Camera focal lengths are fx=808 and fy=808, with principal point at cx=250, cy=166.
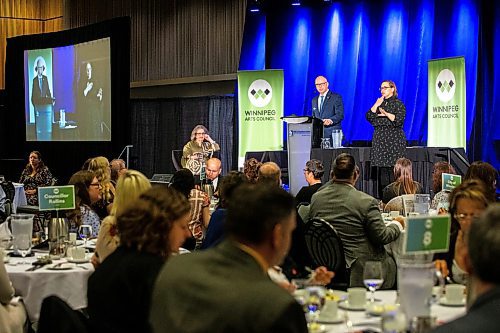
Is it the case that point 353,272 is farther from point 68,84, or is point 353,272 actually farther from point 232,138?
point 68,84

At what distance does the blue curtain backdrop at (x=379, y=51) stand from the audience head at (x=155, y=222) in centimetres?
913

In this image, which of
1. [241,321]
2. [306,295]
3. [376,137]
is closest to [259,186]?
[241,321]

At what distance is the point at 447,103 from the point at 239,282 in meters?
9.11

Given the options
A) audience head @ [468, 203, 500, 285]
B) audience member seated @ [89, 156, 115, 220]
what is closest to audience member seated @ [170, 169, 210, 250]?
audience member seated @ [89, 156, 115, 220]

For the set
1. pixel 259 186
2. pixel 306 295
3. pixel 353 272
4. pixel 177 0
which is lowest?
pixel 353 272

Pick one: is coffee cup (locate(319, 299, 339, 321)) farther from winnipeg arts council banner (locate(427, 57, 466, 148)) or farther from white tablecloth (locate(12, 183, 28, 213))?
white tablecloth (locate(12, 183, 28, 213))

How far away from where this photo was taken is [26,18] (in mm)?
18688

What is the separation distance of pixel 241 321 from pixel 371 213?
3632 mm

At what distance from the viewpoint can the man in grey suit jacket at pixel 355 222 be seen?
5.67 m

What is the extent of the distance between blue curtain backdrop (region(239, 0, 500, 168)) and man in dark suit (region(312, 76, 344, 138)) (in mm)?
1396

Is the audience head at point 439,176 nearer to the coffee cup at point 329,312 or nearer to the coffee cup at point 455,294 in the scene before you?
the coffee cup at point 455,294

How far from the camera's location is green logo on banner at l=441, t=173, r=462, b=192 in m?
6.53

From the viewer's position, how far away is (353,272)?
5.73 m

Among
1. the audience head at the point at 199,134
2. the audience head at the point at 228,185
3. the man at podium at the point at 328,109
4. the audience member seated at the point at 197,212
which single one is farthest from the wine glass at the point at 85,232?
the audience head at the point at 199,134
